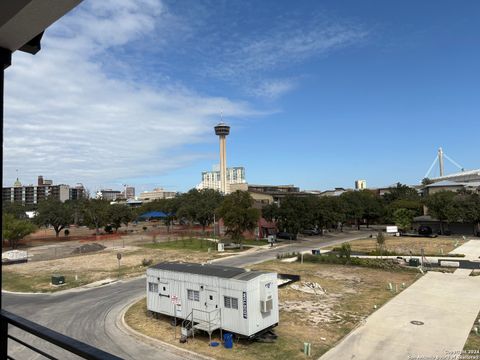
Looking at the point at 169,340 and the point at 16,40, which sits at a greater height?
the point at 16,40

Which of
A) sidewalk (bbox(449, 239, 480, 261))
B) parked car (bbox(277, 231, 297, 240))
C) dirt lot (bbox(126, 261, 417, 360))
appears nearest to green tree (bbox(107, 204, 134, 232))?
parked car (bbox(277, 231, 297, 240))

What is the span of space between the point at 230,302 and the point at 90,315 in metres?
11.3

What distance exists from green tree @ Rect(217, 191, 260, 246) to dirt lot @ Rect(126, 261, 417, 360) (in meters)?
19.1

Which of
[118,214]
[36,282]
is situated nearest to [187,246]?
[36,282]

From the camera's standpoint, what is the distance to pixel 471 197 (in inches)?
2921

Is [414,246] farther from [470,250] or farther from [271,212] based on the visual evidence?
[271,212]

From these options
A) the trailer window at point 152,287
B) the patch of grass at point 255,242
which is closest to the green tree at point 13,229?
the patch of grass at point 255,242

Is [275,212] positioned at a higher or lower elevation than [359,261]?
higher

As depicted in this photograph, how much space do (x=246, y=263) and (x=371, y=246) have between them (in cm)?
2635

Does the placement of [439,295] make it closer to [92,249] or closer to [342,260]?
[342,260]

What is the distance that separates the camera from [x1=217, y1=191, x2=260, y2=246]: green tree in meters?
56.6

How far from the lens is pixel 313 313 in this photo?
23812mm

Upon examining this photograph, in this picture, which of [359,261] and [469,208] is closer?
[359,261]

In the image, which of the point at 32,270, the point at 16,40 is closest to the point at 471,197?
the point at 32,270
